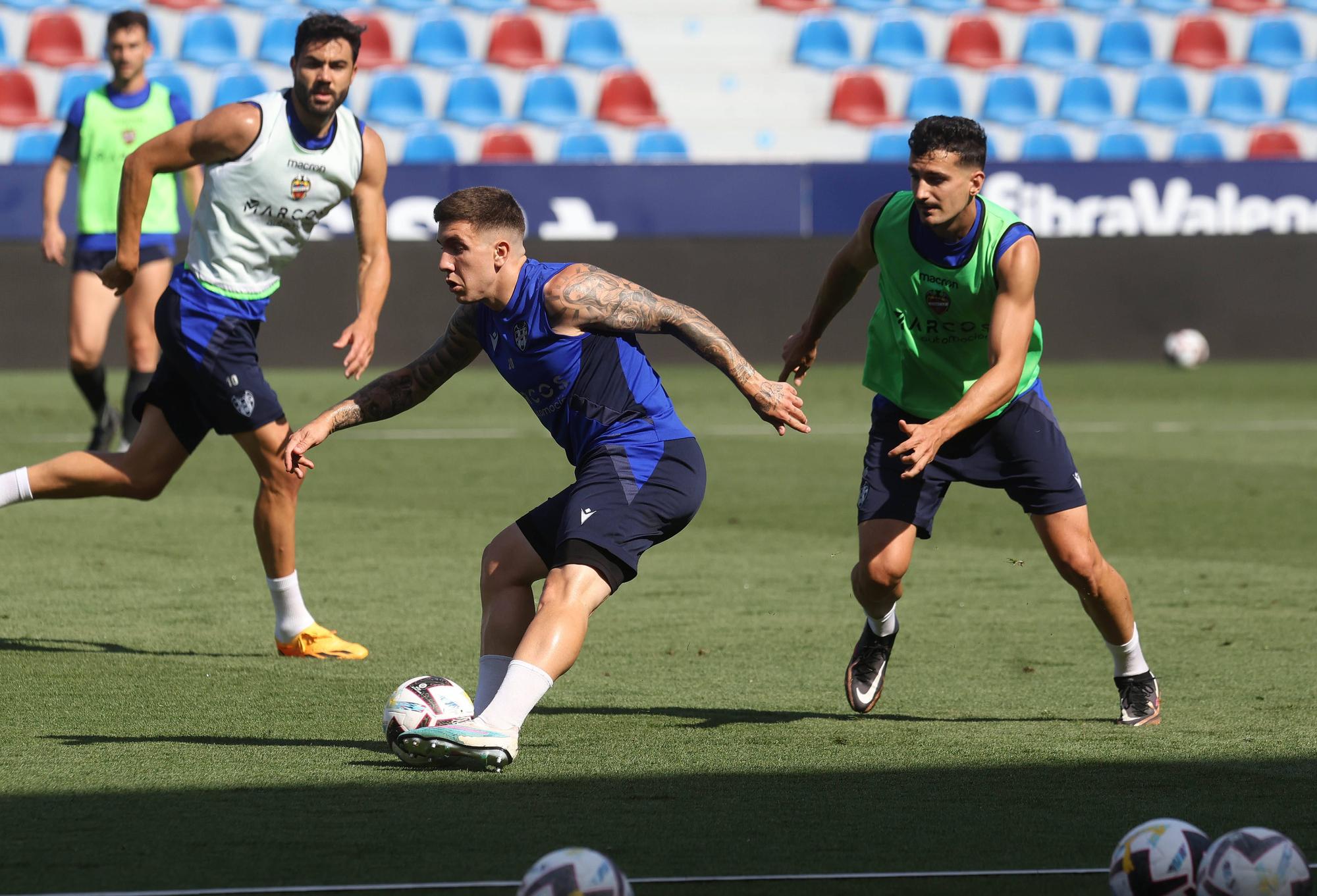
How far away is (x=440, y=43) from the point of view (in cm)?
2384

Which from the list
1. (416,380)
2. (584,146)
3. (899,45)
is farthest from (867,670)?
(899,45)

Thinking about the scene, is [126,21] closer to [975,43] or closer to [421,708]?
[421,708]

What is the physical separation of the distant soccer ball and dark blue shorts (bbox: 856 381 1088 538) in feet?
6.53

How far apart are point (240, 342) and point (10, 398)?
10590mm

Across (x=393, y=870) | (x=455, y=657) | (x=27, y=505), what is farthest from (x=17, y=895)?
(x=27, y=505)

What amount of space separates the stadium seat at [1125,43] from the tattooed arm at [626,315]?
2143cm

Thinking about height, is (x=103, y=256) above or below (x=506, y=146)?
below

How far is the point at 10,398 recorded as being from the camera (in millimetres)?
16547

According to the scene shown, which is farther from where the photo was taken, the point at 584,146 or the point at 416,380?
the point at 584,146

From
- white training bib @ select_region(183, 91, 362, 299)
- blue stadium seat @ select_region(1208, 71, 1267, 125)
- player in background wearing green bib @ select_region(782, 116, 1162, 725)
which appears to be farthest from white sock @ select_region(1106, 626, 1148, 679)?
blue stadium seat @ select_region(1208, 71, 1267, 125)

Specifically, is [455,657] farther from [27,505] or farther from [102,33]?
[102,33]

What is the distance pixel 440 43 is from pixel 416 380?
18975 mm

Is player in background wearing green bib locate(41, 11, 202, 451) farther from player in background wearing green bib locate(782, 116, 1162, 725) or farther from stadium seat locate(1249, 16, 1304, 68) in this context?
stadium seat locate(1249, 16, 1304, 68)

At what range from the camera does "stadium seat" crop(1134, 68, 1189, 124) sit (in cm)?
2494
